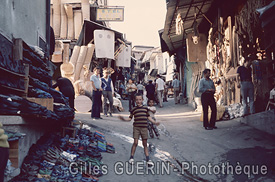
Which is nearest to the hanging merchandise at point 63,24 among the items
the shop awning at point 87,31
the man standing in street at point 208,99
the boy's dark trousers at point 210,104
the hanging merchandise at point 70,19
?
the hanging merchandise at point 70,19

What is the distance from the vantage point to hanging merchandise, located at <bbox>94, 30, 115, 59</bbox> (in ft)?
55.8

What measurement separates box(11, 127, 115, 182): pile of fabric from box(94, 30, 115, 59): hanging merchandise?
1123 centimetres

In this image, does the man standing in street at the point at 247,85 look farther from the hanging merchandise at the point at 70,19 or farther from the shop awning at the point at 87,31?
the hanging merchandise at the point at 70,19

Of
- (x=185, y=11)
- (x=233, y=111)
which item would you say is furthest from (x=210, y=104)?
(x=185, y=11)

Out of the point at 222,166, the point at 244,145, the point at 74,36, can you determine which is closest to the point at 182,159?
the point at 222,166

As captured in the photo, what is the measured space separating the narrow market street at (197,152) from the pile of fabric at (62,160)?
290 mm

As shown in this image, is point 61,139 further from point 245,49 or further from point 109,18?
point 109,18

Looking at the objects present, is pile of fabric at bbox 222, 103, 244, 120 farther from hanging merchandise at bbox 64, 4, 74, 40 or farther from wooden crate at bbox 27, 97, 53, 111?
hanging merchandise at bbox 64, 4, 74, 40

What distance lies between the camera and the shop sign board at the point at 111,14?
675 inches

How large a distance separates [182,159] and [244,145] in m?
1.61

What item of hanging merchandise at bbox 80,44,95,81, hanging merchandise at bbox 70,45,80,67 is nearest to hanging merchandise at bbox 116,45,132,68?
hanging merchandise at bbox 80,44,95,81

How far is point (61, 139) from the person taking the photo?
19.1 feet

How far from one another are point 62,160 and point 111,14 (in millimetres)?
13896

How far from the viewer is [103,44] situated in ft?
56.5
